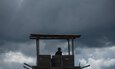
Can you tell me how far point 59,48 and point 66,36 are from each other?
1.16 metres

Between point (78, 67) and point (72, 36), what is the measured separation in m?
2.65

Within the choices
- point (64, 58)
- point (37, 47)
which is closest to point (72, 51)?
point (64, 58)

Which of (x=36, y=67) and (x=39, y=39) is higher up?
(x=39, y=39)

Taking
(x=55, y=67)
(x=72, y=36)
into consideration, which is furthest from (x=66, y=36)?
(x=55, y=67)

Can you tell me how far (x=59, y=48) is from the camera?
37250mm

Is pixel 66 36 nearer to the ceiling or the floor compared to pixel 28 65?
nearer to the ceiling

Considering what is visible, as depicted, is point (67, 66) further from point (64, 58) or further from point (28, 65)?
point (28, 65)

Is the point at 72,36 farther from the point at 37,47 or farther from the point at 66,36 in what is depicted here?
the point at 37,47

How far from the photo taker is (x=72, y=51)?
37.6 metres

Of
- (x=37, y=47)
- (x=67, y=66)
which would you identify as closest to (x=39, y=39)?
(x=37, y=47)

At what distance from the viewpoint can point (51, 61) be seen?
37.2 m

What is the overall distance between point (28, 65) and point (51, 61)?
1954 millimetres

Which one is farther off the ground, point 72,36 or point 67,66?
point 72,36

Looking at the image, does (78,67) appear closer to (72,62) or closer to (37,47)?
(72,62)
